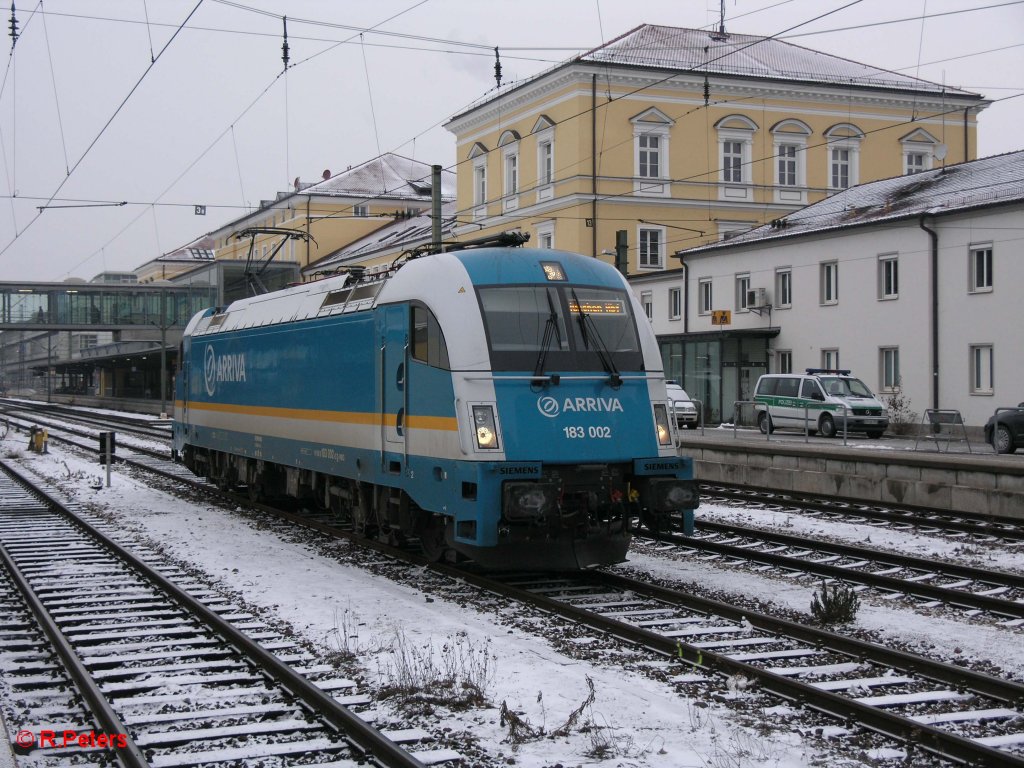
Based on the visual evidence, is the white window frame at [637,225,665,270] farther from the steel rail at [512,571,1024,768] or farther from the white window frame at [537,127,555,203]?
the steel rail at [512,571,1024,768]

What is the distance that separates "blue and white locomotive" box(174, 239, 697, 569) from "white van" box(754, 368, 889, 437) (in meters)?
20.2

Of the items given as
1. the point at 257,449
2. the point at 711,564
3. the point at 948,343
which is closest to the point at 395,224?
the point at 948,343

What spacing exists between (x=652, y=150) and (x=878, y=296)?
20719 millimetres

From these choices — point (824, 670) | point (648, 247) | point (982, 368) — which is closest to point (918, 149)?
point (648, 247)

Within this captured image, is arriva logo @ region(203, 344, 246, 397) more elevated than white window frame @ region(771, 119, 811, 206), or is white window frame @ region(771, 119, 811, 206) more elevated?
white window frame @ region(771, 119, 811, 206)

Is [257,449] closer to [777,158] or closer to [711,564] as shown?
[711,564]

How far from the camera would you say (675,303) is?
1815 inches

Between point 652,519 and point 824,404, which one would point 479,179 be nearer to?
point 824,404

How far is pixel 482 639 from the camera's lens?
29.7 feet

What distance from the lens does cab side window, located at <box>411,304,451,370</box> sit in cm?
1141

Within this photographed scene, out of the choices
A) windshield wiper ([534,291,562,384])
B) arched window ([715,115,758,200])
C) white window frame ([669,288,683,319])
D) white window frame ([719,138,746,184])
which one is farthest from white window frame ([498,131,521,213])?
windshield wiper ([534,291,562,384])

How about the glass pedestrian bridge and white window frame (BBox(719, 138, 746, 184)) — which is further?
the glass pedestrian bridge

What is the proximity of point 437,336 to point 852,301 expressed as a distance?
91.4 ft

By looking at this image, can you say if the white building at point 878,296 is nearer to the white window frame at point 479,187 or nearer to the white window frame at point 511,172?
the white window frame at point 511,172
